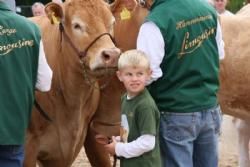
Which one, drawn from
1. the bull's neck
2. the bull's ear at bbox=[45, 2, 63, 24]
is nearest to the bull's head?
the bull's ear at bbox=[45, 2, 63, 24]

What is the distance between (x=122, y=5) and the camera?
5219 mm

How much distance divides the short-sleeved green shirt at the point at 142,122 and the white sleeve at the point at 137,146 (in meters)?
0.03

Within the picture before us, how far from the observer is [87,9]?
490 centimetres

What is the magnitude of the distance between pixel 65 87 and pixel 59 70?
14 centimetres

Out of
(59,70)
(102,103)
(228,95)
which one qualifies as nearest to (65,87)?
(59,70)

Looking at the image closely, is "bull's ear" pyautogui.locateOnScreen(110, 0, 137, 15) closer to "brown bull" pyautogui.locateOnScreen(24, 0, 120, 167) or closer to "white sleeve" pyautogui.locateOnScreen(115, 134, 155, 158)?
"brown bull" pyautogui.locateOnScreen(24, 0, 120, 167)

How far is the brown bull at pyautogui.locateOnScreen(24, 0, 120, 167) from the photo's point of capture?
484 centimetres

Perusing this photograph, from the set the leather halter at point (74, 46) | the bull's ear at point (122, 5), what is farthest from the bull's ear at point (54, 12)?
the bull's ear at point (122, 5)

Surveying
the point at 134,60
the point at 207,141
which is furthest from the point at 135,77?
the point at 207,141

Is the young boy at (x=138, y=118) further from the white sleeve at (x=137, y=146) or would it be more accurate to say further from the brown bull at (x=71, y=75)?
the brown bull at (x=71, y=75)

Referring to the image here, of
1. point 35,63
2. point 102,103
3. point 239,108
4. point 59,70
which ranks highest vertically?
point 35,63

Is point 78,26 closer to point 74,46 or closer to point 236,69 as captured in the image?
point 74,46

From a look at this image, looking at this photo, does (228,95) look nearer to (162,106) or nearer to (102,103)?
(102,103)

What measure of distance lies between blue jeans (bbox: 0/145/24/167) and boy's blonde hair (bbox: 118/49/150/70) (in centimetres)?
80
